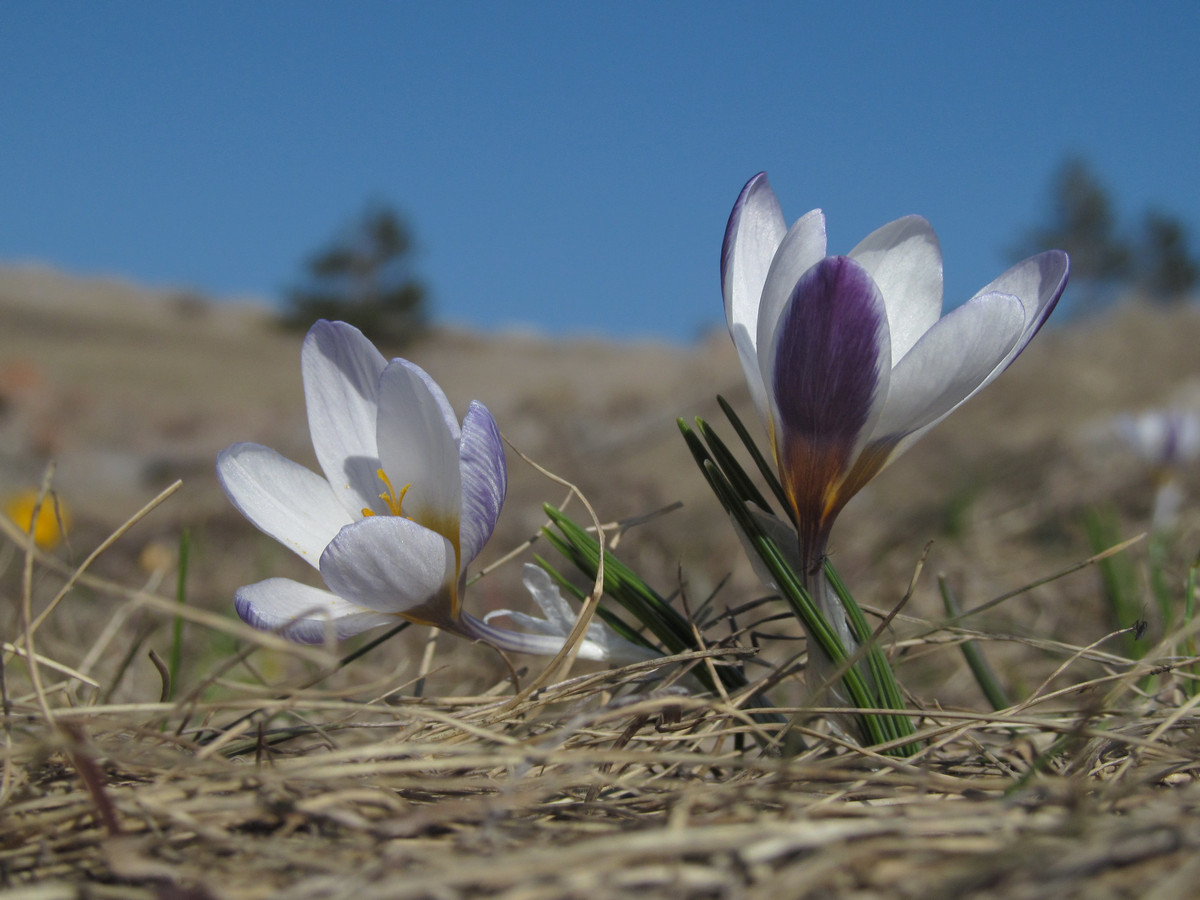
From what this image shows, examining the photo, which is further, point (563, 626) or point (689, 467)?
point (689, 467)

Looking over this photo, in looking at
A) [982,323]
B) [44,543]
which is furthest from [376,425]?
[44,543]

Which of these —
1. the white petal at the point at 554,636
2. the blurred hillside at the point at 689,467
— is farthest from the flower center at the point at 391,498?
the blurred hillside at the point at 689,467

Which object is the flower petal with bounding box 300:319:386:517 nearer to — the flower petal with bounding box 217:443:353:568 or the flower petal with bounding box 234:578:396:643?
the flower petal with bounding box 217:443:353:568

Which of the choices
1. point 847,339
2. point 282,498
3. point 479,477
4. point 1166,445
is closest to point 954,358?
point 847,339

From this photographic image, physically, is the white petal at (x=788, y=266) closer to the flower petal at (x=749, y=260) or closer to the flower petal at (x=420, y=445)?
the flower petal at (x=749, y=260)

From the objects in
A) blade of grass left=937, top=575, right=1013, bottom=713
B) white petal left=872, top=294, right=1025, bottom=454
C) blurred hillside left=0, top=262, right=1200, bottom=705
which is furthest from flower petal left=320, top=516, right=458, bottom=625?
blade of grass left=937, top=575, right=1013, bottom=713

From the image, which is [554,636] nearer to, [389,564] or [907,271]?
A: [389,564]

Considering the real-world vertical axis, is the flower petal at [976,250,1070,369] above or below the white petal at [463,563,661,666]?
above
